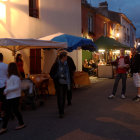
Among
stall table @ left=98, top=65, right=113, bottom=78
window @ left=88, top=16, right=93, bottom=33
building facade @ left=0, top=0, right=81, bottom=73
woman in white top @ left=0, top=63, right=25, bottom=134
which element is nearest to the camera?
woman in white top @ left=0, top=63, right=25, bottom=134

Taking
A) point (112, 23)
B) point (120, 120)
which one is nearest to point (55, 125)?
point (120, 120)

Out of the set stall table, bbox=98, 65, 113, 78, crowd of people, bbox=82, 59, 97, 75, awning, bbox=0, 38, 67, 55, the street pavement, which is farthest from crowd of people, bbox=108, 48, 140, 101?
crowd of people, bbox=82, 59, 97, 75

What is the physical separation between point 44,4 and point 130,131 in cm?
1024

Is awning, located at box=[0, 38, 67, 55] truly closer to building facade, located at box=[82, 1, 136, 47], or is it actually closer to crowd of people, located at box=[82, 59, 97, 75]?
crowd of people, located at box=[82, 59, 97, 75]

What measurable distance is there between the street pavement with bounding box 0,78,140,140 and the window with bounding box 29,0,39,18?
6.65 meters

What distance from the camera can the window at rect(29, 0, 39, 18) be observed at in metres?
12.9

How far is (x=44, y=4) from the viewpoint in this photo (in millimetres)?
13422

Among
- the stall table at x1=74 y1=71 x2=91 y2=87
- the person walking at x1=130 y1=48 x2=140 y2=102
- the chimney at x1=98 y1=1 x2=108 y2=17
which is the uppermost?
the chimney at x1=98 y1=1 x2=108 y2=17

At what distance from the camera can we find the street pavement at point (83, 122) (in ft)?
15.7

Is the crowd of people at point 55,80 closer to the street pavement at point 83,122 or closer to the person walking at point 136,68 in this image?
the person walking at point 136,68

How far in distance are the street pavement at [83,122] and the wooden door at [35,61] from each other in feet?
16.4

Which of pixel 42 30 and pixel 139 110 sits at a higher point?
pixel 42 30

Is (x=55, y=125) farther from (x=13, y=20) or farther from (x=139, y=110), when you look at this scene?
(x=13, y=20)

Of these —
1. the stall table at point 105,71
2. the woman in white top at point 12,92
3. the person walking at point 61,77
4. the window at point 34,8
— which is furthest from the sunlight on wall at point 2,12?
the stall table at point 105,71
